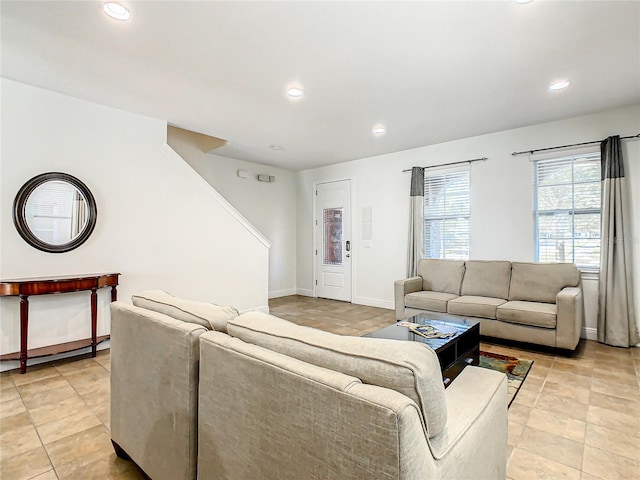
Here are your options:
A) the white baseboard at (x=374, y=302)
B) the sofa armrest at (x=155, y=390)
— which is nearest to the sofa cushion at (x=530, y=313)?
the white baseboard at (x=374, y=302)

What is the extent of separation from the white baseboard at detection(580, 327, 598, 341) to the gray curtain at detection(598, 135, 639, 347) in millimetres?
150

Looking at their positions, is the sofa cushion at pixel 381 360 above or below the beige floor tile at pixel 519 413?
above

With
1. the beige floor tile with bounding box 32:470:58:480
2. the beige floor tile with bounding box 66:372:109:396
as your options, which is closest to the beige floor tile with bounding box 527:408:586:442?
the beige floor tile with bounding box 32:470:58:480

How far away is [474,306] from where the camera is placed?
386 cm

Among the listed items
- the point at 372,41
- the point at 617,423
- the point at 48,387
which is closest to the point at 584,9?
the point at 372,41

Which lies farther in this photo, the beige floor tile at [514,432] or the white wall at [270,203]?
the white wall at [270,203]

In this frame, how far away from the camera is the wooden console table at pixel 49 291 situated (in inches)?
112

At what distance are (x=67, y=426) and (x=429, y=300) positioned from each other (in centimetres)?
374

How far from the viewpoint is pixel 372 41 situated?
7.91ft

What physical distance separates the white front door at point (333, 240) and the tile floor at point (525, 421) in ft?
11.1

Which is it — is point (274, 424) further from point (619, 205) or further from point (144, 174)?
point (619, 205)

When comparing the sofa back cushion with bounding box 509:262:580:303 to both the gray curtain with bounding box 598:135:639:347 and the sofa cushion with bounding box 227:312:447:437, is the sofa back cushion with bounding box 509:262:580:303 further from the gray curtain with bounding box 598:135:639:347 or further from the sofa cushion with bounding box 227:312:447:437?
the sofa cushion with bounding box 227:312:447:437

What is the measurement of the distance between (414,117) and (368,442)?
3875mm

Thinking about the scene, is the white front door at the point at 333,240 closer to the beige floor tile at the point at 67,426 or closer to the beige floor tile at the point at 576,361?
the beige floor tile at the point at 576,361
